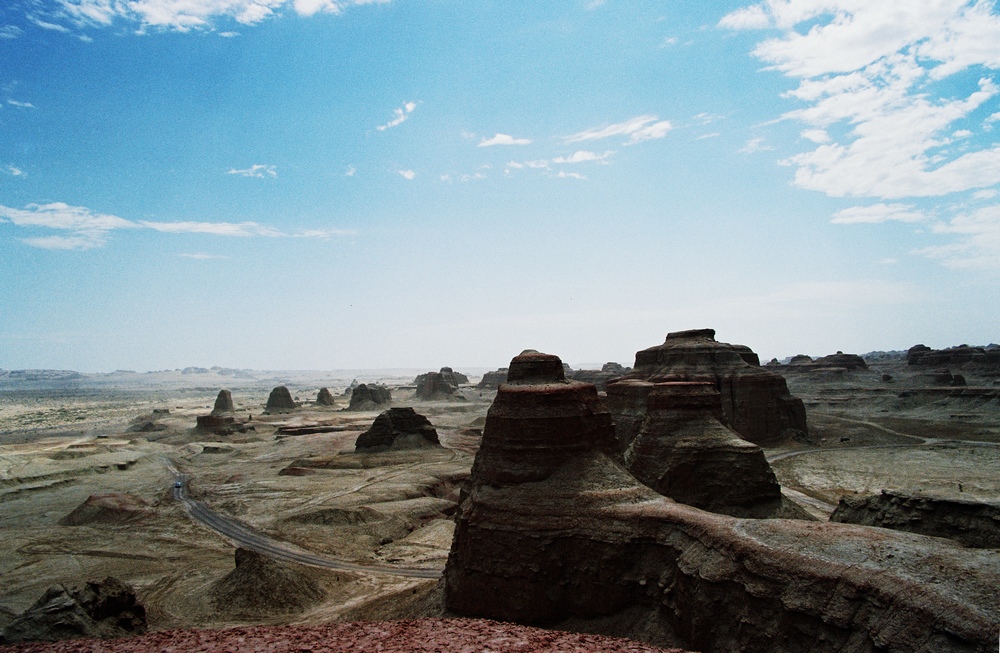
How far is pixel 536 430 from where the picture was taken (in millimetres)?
21781

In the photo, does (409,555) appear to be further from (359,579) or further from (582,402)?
(582,402)

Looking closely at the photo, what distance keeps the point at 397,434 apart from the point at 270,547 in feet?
105

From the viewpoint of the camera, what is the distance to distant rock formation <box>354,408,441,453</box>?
66.0 metres

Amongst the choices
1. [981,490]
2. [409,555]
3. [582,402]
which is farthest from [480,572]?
[981,490]

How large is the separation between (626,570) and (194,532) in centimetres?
3404

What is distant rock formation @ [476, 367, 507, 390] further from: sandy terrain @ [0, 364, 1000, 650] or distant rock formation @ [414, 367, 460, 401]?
sandy terrain @ [0, 364, 1000, 650]

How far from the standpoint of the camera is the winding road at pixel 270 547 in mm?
31016

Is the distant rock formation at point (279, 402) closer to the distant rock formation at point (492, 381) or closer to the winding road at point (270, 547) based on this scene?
the distant rock formation at point (492, 381)

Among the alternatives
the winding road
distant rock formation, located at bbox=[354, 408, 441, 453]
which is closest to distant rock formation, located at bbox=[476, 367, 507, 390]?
distant rock formation, located at bbox=[354, 408, 441, 453]

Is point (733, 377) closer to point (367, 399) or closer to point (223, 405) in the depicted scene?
point (367, 399)

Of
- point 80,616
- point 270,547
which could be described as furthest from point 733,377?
point 80,616

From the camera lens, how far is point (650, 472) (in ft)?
96.6

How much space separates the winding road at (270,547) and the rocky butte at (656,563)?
11.0 meters

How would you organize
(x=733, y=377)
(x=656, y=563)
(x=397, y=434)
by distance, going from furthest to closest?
1. (x=397, y=434)
2. (x=733, y=377)
3. (x=656, y=563)
